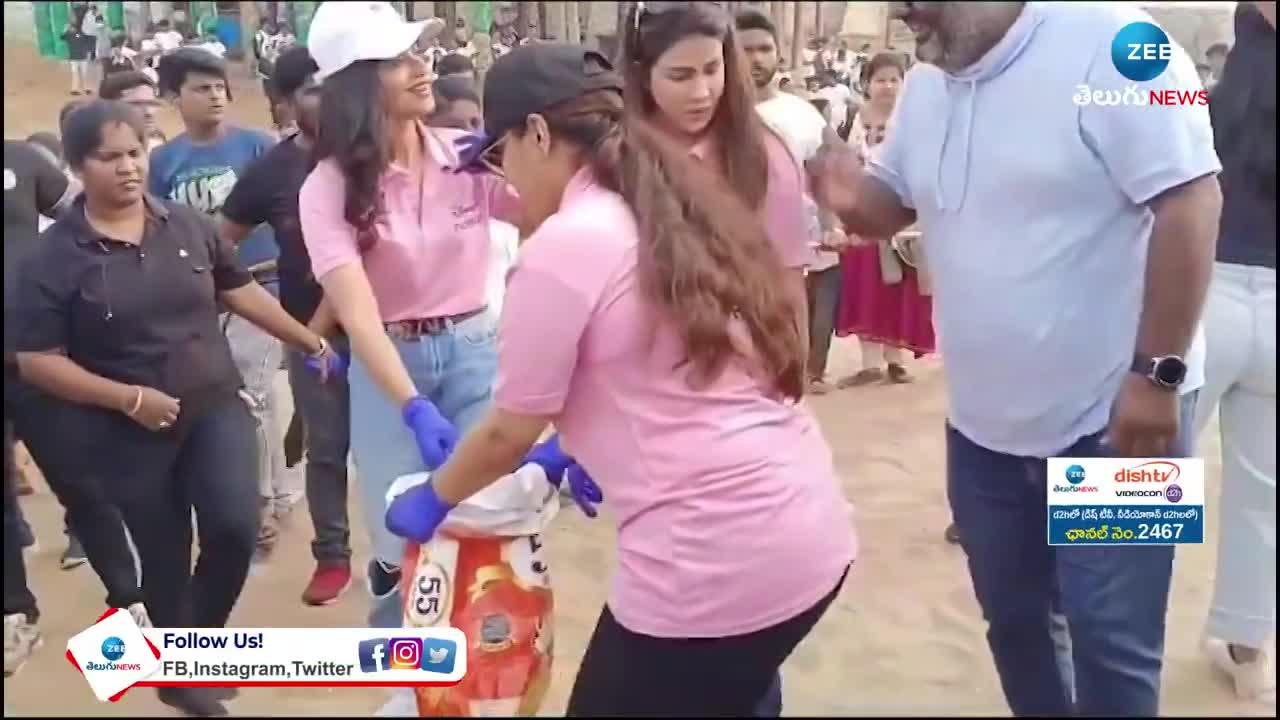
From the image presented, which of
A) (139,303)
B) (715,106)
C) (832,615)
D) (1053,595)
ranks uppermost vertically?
(715,106)

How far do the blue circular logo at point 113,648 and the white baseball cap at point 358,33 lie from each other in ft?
1.93

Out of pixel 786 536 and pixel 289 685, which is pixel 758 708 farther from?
pixel 289 685

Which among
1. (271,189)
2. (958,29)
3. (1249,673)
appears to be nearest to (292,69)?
(271,189)

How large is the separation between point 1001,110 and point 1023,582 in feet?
1.41

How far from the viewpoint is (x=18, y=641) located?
1.34 meters

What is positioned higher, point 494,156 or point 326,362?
point 494,156

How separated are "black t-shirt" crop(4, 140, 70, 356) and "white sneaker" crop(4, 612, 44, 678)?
276 mm

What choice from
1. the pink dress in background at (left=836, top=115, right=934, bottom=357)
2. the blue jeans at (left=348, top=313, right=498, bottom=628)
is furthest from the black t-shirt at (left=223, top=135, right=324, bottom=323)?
the pink dress in background at (left=836, top=115, right=934, bottom=357)

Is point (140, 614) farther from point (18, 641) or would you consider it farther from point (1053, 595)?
point (1053, 595)

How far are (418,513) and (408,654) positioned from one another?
0.65 ft

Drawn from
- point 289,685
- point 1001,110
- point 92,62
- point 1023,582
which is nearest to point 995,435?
point 1023,582

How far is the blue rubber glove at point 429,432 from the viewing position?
1.25m

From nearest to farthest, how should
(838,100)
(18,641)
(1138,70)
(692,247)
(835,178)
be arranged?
(692,247) → (1138,70) → (835,178) → (18,641) → (838,100)

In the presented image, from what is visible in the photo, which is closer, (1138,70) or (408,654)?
(1138,70)
